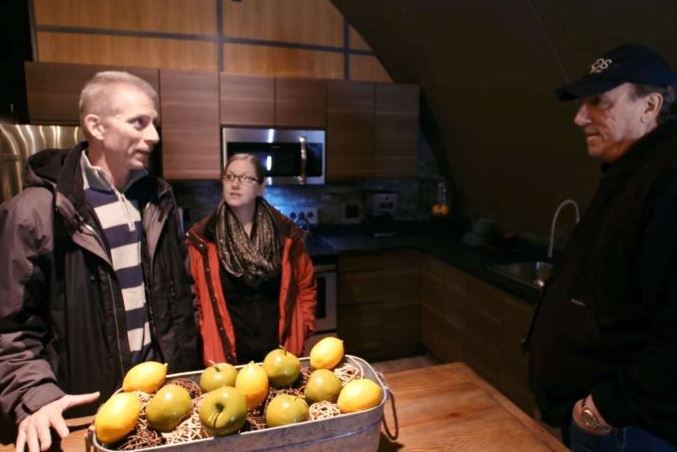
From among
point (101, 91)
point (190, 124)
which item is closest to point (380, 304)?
point (190, 124)

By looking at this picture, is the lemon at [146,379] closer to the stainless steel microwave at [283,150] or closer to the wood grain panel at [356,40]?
the stainless steel microwave at [283,150]

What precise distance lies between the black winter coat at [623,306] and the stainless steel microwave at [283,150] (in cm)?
227

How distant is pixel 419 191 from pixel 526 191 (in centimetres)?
119

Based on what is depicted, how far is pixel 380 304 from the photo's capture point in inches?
139

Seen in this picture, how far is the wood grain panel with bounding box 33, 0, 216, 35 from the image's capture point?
3158 mm

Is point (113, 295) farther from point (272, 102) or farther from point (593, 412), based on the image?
point (272, 102)

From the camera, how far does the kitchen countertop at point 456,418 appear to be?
99 cm

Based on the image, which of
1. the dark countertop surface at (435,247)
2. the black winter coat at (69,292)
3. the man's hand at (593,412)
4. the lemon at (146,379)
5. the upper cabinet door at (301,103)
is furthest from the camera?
the upper cabinet door at (301,103)

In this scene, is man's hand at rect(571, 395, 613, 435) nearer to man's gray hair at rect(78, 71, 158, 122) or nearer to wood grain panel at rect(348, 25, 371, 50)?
man's gray hair at rect(78, 71, 158, 122)

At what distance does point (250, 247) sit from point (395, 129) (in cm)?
202

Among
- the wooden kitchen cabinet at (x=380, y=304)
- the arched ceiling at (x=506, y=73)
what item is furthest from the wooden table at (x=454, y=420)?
the wooden kitchen cabinet at (x=380, y=304)

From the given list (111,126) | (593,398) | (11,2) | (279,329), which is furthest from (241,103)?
(593,398)

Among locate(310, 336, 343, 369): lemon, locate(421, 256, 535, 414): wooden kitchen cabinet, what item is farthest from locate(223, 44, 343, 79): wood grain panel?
locate(310, 336, 343, 369): lemon

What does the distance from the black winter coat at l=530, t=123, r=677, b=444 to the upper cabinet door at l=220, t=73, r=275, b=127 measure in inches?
94.8
